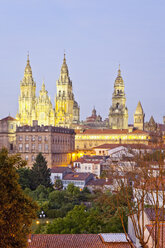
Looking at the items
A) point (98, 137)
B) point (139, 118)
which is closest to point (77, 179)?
point (98, 137)

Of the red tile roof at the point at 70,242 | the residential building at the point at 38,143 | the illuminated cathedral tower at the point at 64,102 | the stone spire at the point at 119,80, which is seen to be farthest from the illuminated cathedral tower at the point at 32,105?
the red tile roof at the point at 70,242

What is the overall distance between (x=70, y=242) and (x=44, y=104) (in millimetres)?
98378

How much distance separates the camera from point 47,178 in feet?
200

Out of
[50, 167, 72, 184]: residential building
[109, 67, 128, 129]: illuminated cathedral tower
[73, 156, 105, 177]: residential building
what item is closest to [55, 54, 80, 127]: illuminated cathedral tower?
[109, 67, 128, 129]: illuminated cathedral tower

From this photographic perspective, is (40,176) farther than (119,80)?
No

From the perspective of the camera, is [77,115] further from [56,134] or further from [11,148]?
[56,134]

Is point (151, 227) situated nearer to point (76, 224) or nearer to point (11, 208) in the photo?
point (11, 208)

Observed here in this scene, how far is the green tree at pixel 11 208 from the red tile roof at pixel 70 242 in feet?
17.1

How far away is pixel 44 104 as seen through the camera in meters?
118

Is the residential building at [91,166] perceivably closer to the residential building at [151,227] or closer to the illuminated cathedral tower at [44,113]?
the illuminated cathedral tower at [44,113]

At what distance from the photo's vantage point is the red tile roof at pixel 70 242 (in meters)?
20.7

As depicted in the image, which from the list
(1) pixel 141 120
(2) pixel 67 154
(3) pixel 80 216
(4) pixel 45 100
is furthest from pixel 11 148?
(3) pixel 80 216

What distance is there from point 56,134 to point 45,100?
117 feet

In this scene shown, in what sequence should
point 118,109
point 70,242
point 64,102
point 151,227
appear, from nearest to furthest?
point 151,227 < point 70,242 < point 64,102 < point 118,109
